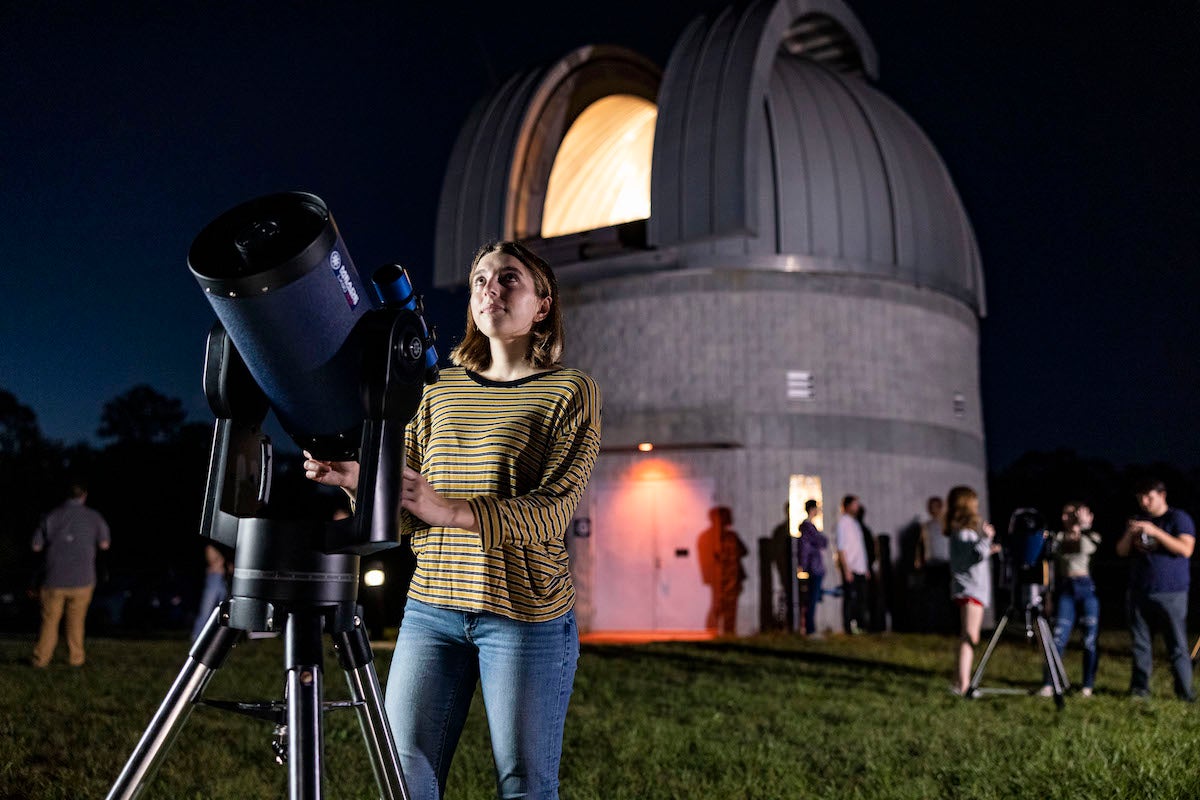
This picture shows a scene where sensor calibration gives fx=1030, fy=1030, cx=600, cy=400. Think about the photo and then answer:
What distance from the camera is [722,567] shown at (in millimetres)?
14742

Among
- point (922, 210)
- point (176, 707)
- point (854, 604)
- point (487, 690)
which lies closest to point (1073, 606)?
point (854, 604)

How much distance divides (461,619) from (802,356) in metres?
13.4

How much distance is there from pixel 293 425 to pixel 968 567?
23.8 feet

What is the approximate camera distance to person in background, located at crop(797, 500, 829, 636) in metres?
13.3

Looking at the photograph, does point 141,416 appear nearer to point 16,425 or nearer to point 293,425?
point 16,425

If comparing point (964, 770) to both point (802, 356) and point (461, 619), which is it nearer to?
point (461, 619)

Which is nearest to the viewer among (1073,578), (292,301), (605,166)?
(292,301)

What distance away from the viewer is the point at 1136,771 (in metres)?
5.12

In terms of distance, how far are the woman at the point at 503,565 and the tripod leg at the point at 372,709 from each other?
22cm

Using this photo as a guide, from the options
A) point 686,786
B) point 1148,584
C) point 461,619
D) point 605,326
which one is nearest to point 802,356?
point 605,326

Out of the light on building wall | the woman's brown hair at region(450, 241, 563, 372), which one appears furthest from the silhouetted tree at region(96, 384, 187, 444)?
the woman's brown hair at region(450, 241, 563, 372)

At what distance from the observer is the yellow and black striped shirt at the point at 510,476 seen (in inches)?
91.1

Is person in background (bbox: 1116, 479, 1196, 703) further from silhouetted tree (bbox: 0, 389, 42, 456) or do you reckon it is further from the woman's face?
silhouetted tree (bbox: 0, 389, 42, 456)

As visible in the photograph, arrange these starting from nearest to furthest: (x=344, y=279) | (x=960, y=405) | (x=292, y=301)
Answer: (x=292, y=301) < (x=344, y=279) < (x=960, y=405)
